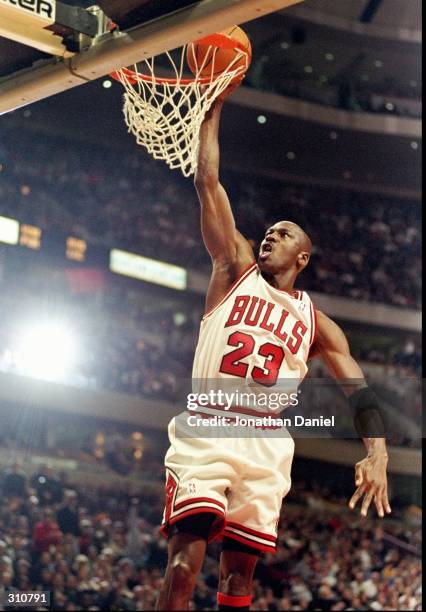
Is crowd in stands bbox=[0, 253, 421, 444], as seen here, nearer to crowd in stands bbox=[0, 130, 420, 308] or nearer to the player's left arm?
crowd in stands bbox=[0, 130, 420, 308]

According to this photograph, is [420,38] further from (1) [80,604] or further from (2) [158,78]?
(2) [158,78]

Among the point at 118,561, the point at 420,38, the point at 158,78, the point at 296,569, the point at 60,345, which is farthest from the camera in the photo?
the point at 420,38

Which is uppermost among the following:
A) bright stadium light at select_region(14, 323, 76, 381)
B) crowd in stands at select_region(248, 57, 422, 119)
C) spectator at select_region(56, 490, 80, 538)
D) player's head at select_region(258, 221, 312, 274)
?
crowd in stands at select_region(248, 57, 422, 119)

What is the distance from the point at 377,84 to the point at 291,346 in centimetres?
1771

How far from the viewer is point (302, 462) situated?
16891mm

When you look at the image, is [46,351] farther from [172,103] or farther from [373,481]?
[373,481]

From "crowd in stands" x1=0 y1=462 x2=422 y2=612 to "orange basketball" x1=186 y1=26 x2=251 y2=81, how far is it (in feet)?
19.9

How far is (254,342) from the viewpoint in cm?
422

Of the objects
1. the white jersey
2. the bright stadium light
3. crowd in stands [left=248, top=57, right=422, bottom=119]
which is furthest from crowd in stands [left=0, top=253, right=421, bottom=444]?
the white jersey

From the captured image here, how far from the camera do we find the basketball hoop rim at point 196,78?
4.43 meters

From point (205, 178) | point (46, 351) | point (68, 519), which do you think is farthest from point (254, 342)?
point (46, 351)

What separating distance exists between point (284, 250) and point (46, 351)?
9.65 metres

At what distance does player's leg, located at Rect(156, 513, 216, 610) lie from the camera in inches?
146

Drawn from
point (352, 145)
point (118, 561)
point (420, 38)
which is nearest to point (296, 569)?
point (118, 561)
